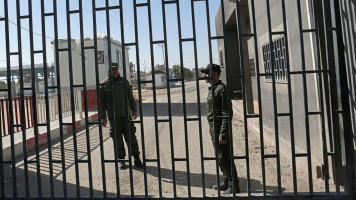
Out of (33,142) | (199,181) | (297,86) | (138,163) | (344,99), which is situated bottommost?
(199,181)

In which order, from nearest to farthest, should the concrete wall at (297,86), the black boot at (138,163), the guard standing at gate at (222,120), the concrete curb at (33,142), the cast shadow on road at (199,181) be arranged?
the guard standing at gate at (222,120), the concrete wall at (297,86), the cast shadow on road at (199,181), the black boot at (138,163), the concrete curb at (33,142)

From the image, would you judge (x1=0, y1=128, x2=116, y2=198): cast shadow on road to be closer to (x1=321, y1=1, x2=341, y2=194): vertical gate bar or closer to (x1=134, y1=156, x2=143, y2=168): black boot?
(x1=134, y1=156, x2=143, y2=168): black boot

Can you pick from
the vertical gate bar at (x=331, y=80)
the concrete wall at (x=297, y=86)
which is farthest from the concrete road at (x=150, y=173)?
the vertical gate bar at (x=331, y=80)

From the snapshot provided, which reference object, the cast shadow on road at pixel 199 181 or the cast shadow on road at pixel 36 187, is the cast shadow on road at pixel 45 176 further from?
the cast shadow on road at pixel 199 181

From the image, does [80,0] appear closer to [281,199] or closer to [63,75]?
[281,199]

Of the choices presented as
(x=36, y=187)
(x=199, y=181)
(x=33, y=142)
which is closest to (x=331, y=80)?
(x=199, y=181)

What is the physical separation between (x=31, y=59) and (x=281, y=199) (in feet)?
11.8

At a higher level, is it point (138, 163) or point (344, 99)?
point (344, 99)

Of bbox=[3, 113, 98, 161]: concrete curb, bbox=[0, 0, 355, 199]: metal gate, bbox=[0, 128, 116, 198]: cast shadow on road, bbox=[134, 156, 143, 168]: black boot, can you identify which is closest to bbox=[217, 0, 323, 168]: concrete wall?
bbox=[0, 0, 355, 199]: metal gate

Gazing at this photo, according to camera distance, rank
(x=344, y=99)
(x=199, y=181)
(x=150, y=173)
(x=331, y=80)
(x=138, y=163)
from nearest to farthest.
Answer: (x=344, y=99)
(x=331, y=80)
(x=199, y=181)
(x=150, y=173)
(x=138, y=163)

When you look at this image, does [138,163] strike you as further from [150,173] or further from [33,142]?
[33,142]

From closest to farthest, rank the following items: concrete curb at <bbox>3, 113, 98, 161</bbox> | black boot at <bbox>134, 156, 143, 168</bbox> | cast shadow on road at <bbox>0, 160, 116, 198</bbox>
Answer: cast shadow on road at <bbox>0, 160, 116, 198</bbox> < black boot at <bbox>134, 156, 143, 168</bbox> < concrete curb at <bbox>3, 113, 98, 161</bbox>

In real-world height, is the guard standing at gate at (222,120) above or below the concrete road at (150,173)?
above

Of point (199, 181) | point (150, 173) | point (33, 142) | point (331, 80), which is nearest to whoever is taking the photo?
point (331, 80)
